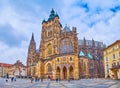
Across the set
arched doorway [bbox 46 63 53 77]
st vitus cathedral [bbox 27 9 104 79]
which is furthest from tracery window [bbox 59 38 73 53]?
arched doorway [bbox 46 63 53 77]

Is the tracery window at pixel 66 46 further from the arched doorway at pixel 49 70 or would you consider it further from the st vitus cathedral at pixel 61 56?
the arched doorway at pixel 49 70

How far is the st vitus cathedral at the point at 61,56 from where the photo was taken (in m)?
66.7

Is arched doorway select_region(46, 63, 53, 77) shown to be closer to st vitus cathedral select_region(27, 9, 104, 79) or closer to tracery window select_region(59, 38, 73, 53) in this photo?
st vitus cathedral select_region(27, 9, 104, 79)

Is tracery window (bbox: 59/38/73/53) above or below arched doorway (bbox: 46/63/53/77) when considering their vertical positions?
above

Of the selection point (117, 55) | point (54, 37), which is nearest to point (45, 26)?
point (54, 37)

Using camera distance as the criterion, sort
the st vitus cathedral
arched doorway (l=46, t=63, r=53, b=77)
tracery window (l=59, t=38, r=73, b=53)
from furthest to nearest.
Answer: arched doorway (l=46, t=63, r=53, b=77) < tracery window (l=59, t=38, r=73, b=53) < the st vitus cathedral

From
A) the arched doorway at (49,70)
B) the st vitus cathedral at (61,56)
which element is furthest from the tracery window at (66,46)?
the arched doorway at (49,70)

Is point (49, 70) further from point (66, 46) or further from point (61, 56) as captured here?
point (66, 46)

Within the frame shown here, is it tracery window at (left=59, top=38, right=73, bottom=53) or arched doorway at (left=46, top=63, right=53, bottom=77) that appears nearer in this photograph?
tracery window at (left=59, top=38, right=73, bottom=53)

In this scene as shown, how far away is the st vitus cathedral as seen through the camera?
6669cm

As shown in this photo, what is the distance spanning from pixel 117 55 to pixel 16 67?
291ft

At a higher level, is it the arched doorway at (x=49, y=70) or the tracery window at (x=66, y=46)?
the tracery window at (x=66, y=46)

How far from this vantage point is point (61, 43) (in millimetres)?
74750

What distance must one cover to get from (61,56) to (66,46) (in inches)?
267
